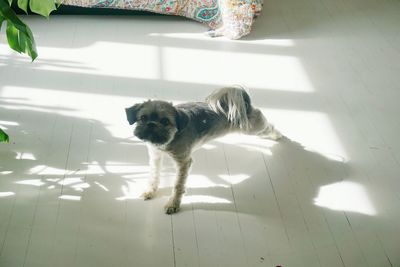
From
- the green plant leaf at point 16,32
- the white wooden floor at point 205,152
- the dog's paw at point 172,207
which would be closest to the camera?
the green plant leaf at point 16,32

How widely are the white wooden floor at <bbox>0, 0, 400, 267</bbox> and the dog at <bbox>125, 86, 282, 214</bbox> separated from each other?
0.17 meters

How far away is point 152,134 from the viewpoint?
1861 millimetres

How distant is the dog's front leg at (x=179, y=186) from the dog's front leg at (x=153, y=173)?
0.11 meters

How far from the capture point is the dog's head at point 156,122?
73.5 inches

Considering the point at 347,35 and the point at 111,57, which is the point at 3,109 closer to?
the point at 111,57

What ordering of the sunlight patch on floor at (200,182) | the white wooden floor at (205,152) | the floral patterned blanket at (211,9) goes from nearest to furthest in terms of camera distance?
the white wooden floor at (205,152), the sunlight patch on floor at (200,182), the floral patterned blanket at (211,9)

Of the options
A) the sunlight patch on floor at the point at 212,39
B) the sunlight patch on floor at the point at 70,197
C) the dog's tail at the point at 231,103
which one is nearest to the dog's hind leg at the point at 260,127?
the dog's tail at the point at 231,103

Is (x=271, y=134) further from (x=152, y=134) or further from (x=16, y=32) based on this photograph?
(x=16, y=32)

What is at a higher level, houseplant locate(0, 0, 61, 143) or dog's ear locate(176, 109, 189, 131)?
houseplant locate(0, 0, 61, 143)

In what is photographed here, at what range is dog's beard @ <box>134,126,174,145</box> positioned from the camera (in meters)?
1.86

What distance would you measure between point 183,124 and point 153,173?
367mm

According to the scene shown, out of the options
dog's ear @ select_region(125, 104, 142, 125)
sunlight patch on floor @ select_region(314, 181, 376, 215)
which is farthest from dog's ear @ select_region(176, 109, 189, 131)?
sunlight patch on floor @ select_region(314, 181, 376, 215)

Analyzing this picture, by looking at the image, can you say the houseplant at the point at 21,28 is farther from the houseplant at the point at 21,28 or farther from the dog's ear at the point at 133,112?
the dog's ear at the point at 133,112

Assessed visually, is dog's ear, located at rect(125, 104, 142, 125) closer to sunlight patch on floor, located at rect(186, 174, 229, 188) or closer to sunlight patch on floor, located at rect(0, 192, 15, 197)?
sunlight patch on floor, located at rect(186, 174, 229, 188)
